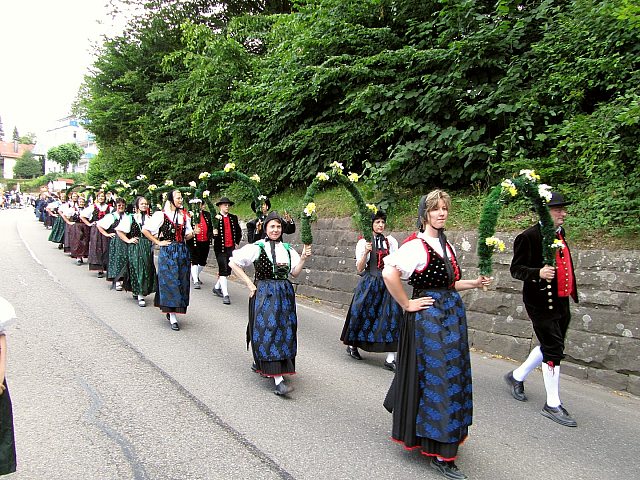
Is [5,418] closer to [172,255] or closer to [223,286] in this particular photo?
[172,255]

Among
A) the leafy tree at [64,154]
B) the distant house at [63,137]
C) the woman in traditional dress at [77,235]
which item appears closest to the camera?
the woman in traditional dress at [77,235]

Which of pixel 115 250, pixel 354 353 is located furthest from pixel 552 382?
pixel 115 250

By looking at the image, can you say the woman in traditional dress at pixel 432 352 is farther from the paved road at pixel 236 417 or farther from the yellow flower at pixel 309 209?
the yellow flower at pixel 309 209

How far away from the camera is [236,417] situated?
4.49 meters

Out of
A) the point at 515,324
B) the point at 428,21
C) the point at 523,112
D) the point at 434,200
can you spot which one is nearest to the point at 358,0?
the point at 428,21

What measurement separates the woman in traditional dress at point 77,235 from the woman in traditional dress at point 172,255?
8.12 meters

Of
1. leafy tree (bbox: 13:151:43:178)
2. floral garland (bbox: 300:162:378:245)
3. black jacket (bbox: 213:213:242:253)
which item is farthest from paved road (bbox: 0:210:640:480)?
leafy tree (bbox: 13:151:43:178)

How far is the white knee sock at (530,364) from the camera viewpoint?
5.02m

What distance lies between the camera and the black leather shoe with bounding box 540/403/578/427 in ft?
15.1

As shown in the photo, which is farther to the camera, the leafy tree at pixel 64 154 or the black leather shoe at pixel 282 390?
the leafy tree at pixel 64 154

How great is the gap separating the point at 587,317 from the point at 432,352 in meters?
3.31

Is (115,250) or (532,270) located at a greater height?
(532,270)

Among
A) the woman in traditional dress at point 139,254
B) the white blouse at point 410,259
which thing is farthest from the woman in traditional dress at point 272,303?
the woman in traditional dress at point 139,254

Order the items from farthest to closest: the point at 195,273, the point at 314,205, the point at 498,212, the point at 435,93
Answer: the point at 195,273 → the point at 435,93 → the point at 314,205 → the point at 498,212
